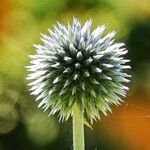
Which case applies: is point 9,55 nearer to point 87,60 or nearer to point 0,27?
point 0,27

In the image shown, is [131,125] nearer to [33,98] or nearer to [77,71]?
[33,98]

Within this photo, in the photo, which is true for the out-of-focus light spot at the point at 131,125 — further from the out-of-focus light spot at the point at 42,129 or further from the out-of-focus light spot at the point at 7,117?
the out-of-focus light spot at the point at 7,117

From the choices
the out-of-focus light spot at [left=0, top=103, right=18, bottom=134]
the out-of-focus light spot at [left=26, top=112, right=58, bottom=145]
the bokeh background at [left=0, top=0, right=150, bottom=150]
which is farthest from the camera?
the out-of-focus light spot at [left=0, top=103, right=18, bottom=134]

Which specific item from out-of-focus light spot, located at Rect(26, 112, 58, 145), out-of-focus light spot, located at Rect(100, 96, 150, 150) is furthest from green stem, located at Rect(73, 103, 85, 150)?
out-of-focus light spot, located at Rect(26, 112, 58, 145)

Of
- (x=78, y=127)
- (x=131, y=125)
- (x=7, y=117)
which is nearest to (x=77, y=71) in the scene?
(x=78, y=127)

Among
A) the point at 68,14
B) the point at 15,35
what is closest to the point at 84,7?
the point at 68,14

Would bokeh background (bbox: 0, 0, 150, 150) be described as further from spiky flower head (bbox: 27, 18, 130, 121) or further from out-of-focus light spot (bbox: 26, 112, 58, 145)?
spiky flower head (bbox: 27, 18, 130, 121)

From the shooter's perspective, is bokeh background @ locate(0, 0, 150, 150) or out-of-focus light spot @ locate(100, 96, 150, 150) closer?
out-of-focus light spot @ locate(100, 96, 150, 150)
